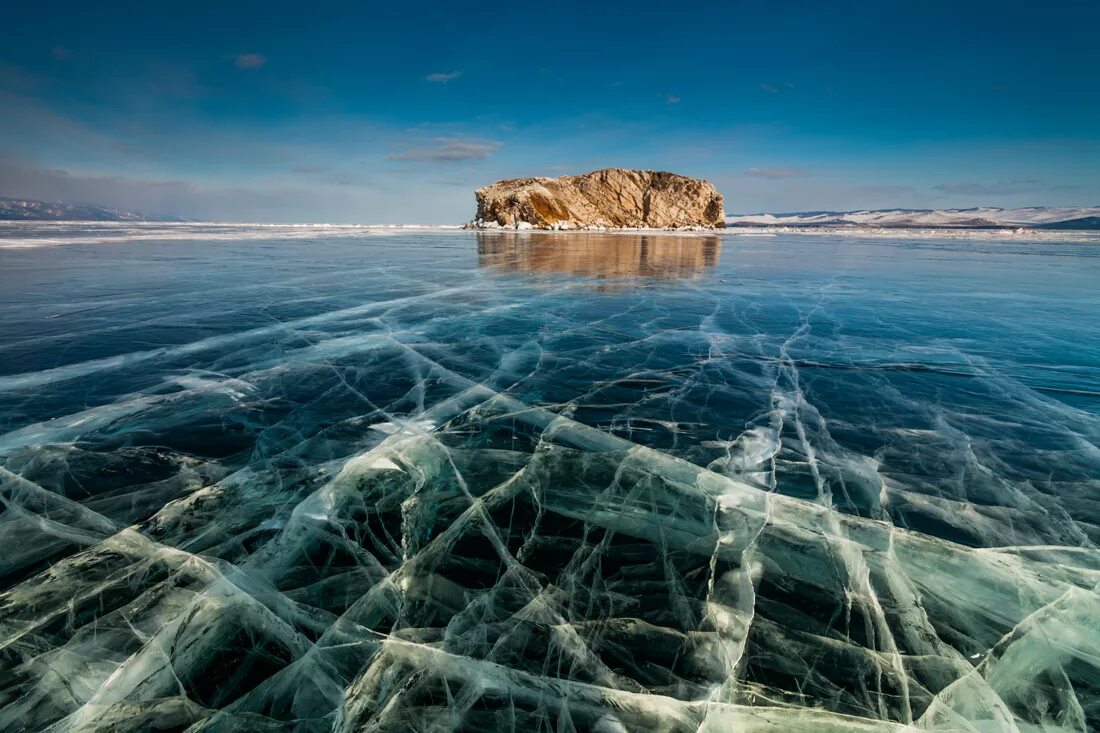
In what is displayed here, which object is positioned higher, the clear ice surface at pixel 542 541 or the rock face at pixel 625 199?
the rock face at pixel 625 199

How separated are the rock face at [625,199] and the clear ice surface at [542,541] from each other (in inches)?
3535

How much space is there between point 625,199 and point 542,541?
113161mm

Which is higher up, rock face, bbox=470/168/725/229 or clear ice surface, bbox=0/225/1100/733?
rock face, bbox=470/168/725/229

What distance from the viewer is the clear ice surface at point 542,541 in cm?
202

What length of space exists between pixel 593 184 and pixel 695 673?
370 feet

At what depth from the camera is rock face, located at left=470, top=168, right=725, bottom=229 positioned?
9469cm

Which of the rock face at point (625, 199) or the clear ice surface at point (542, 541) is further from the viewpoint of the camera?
the rock face at point (625, 199)

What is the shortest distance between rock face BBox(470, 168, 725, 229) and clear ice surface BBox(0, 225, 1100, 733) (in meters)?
89.8

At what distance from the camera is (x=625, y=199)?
106812 millimetres

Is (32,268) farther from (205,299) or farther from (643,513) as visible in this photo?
(643,513)

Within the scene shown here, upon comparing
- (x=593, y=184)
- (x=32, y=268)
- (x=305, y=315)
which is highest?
(x=593, y=184)

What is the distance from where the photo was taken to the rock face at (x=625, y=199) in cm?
9469

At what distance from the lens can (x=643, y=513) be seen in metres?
3.25

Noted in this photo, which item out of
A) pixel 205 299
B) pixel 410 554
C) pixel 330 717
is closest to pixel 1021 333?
pixel 410 554
